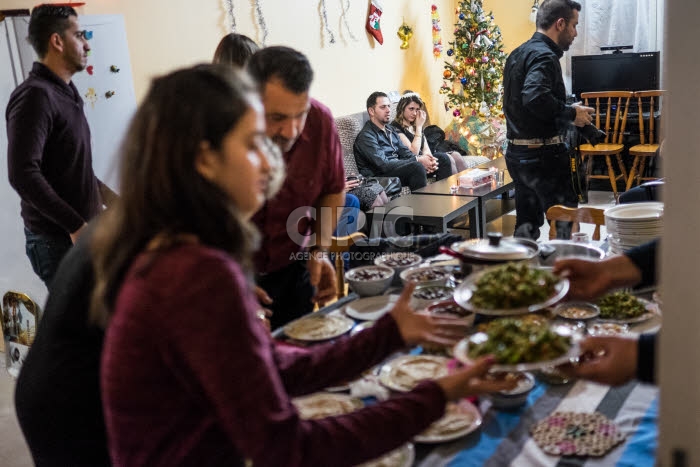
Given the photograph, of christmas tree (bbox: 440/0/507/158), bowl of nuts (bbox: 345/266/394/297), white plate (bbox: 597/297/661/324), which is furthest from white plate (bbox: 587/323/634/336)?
christmas tree (bbox: 440/0/507/158)

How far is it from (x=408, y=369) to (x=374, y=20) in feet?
17.2

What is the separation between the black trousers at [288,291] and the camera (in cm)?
224

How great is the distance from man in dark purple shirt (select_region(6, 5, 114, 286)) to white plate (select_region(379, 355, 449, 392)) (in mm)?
1624

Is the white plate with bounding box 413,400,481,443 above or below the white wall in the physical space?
below

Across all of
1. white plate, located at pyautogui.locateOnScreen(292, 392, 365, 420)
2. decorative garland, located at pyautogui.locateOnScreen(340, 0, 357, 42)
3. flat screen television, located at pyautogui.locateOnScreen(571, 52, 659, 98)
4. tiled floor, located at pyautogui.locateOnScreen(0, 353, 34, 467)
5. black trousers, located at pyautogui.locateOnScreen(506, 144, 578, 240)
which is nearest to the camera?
white plate, located at pyautogui.locateOnScreen(292, 392, 365, 420)

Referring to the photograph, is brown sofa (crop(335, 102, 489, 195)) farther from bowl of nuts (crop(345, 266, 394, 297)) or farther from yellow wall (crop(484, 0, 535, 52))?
bowl of nuts (crop(345, 266, 394, 297))

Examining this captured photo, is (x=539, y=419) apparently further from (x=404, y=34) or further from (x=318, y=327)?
(x=404, y=34)

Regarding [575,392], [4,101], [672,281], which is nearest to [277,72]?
[575,392]

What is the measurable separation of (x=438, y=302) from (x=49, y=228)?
1.82 meters

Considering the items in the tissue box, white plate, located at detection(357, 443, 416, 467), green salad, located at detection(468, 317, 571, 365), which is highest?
green salad, located at detection(468, 317, 571, 365)

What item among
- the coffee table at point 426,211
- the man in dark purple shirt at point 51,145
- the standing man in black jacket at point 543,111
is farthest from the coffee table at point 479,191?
the man in dark purple shirt at point 51,145

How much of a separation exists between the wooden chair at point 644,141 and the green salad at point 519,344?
5.42 m

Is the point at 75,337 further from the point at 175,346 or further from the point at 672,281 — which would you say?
the point at 672,281

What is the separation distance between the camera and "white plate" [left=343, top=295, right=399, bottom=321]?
1.97m
